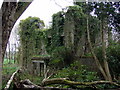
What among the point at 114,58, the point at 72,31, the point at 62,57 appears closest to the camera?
the point at 114,58

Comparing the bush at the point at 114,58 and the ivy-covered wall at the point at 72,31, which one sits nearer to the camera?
the bush at the point at 114,58

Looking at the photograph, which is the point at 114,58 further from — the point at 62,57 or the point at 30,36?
the point at 30,36

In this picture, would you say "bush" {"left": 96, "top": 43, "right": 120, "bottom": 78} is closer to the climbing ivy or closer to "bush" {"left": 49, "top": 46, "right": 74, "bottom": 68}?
"bush" {"left": 49, "top": 46, "right": 74, "bottom": 68}

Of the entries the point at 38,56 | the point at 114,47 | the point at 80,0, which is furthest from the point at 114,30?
the point at 38,56

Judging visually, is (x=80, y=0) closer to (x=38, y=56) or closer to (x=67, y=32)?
(x=67, y=32)

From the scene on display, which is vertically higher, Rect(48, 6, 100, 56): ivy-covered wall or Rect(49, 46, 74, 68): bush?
Rect(48, 6, 100, 56): ivy-covered wall

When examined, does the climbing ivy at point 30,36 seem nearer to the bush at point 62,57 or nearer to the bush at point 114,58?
the bush at point 62,57

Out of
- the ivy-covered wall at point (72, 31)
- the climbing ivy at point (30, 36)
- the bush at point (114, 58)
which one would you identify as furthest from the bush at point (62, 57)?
the bush at point (114, 58)

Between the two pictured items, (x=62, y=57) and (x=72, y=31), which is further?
(x=72, y=31)

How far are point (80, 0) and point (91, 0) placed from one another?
2.47ft

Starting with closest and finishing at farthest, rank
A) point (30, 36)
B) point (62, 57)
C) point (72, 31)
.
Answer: point (62, 57)
point (72, 31)
point (30, 36)

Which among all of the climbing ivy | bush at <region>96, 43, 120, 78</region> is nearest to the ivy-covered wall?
the climbing ivy

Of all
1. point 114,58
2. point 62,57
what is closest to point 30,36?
point 62,57

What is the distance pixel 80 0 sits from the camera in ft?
19.7
